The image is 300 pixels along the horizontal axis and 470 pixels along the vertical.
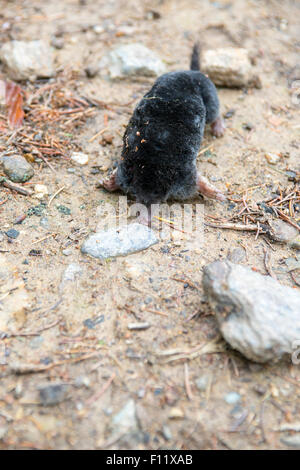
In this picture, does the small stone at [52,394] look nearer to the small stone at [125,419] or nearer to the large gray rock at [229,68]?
the small stone at [125,419]

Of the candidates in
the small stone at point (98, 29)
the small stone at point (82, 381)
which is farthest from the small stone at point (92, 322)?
the small stone at point (98, 29)

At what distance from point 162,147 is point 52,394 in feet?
6.20

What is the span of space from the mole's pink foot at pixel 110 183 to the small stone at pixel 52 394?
1723 millimetres

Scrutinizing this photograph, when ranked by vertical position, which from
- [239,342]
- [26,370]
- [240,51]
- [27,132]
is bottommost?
[26,370]

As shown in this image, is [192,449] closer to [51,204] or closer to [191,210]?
[191,210]

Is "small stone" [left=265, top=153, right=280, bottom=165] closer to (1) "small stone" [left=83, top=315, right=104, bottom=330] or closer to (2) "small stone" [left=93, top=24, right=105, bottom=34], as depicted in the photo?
(1) "small stone" [left=83, top=315, right=104, bottom=330]

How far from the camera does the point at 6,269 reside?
266 centimetres

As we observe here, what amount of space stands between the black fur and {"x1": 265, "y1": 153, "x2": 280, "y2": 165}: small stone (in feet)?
2.75

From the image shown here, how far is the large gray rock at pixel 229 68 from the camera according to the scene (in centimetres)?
440

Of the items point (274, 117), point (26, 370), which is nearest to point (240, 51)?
point (274, 117)

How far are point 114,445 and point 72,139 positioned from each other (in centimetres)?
281

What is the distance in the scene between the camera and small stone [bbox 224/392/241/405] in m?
2.09

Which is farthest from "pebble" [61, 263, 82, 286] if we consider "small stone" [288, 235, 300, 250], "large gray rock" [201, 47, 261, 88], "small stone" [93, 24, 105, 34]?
"small stone" [93, 24, 105, 34]

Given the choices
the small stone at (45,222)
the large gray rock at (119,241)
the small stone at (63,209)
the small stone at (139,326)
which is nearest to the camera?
the small stone at (139,326)
